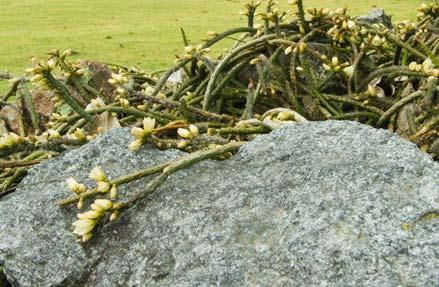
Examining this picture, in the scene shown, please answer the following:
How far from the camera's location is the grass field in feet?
23.4

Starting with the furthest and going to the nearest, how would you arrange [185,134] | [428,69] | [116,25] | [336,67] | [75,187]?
[116,25]
[336,67]
[428,69]
[185,134]
[75,187]

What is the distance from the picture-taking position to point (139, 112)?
1.58 meters

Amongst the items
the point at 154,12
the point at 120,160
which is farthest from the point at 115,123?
the point at 154,12

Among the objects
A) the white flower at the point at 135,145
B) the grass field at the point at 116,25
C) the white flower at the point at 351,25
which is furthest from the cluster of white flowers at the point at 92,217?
the grass field at the point at 116,25

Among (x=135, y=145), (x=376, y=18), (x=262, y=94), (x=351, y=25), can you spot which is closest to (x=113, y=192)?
(x=135, y=145)

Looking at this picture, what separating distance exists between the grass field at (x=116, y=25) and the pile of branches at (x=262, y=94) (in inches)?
167

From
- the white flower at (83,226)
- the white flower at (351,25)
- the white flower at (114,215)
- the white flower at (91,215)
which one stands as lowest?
the white flower at (83,226)

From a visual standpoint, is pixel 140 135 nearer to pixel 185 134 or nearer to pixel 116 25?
pixel 185 134

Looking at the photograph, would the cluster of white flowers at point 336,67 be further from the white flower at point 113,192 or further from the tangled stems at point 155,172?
the white flower at point 113,192

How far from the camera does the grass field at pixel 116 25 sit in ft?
23.4

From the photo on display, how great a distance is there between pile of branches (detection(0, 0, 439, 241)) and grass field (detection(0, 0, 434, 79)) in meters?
4.24

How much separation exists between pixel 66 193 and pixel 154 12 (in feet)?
35.5

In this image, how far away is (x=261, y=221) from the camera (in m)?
1.10

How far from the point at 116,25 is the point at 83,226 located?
910 cm
